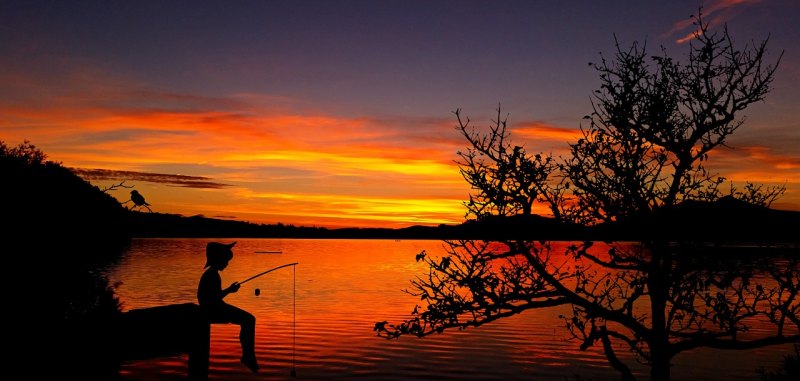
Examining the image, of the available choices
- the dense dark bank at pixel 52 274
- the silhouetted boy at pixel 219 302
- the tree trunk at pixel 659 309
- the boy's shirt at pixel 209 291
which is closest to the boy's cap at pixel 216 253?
the silhouetted boy at pixel 219 302

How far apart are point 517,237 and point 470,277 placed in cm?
119

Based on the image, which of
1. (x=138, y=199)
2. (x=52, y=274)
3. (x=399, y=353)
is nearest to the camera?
(x=138, y=199)

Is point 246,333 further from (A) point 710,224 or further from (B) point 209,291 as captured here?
(A) point 710,224

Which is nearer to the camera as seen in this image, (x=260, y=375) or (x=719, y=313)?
(x=719, y=313)

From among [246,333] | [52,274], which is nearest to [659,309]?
[246,333]

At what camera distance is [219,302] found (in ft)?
46.1

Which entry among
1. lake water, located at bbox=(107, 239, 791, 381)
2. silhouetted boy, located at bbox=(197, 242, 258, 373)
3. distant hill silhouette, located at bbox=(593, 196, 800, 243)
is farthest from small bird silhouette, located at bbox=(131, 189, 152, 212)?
lake water, located at bbox=(107, 239, 791, 381)

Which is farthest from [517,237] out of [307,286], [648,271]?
[307,286]

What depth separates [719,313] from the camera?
12492mm

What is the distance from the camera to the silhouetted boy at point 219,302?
13953 mm

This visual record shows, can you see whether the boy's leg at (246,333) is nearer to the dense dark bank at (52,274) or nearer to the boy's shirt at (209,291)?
the boy's shirt at (209,291)

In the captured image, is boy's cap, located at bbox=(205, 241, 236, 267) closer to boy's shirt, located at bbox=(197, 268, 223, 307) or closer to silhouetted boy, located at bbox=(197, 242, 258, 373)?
silhouetted boy, located at bbox=(197, 242, 258, 373)

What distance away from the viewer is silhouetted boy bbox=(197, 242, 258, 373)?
45.8ft

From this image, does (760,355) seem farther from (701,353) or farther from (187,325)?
(187,325)
